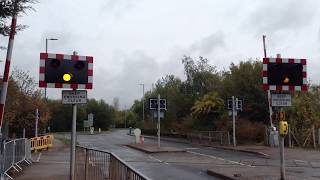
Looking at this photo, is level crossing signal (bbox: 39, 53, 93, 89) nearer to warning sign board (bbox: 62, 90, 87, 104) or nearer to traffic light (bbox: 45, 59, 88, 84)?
traffic light (bbox: 45, 59, 88, 84)

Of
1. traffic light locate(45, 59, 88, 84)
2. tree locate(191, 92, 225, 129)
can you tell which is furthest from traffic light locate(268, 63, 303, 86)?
tree locate(191, 92, 225, 129)

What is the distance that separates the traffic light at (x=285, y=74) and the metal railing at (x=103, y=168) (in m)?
5.41

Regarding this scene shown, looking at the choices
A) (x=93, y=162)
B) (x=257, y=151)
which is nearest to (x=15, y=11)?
(x=93, y=162)

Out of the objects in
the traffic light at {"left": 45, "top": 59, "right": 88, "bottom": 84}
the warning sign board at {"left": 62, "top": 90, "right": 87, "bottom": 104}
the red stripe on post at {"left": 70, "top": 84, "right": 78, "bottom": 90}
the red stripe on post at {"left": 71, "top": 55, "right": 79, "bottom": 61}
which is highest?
the red stripe on post at {"left": 71, "top": 55, "right": 79, "bottom": 61}

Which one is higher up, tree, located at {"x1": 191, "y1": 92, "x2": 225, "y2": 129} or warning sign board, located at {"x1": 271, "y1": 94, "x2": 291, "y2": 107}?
tree, located at {"x1": 191, "y1": 92, "x2": 225, "y2": 129}

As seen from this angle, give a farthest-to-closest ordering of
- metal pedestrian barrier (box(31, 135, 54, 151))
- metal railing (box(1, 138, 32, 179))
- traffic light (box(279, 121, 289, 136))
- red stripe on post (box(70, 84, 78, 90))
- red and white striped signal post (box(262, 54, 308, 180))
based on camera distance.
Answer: metal pedestrian barrier (box(31, 135, 54, 151)) → metal railing (box(1, 138, 32, 179)) → red and white striped signal post (box(262, 54, 308, 180)) → traffic light (box(279, 121, 289, 136)) → red stripe on post (box(70, 84, 78, 90))

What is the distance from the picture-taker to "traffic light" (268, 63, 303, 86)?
15.5m

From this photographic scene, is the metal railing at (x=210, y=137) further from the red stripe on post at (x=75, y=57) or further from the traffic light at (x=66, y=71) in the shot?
the red stripe on post at (x=75, y=57)

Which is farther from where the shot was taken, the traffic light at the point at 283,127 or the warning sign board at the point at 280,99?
the warning sign board at the point at 280,99

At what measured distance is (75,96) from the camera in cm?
1270

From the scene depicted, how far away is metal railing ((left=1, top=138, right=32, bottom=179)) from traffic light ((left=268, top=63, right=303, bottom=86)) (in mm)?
8133

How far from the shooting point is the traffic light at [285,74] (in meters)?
15.5

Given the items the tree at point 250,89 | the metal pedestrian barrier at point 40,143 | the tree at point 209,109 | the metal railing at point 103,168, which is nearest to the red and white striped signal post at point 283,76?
the metal railing at point 103,168

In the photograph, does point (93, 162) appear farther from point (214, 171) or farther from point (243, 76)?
point (243, 76)
